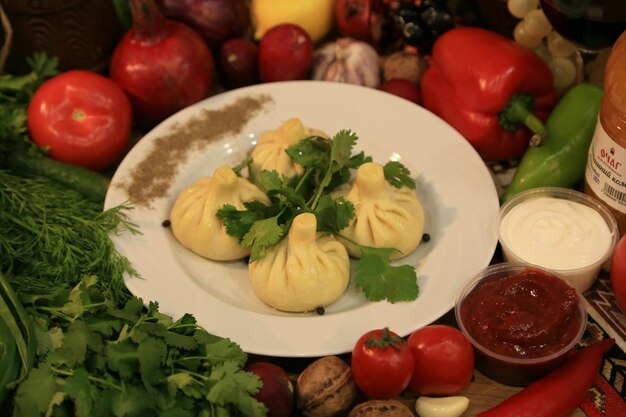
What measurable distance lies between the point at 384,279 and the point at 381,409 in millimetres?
288

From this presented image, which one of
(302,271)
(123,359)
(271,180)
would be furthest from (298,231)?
(123,359)

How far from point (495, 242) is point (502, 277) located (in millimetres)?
100

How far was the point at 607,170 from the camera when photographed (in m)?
1.54

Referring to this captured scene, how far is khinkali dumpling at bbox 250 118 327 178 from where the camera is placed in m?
1.74

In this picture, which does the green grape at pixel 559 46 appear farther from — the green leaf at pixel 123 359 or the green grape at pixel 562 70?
the green leaf at pixel 123 359

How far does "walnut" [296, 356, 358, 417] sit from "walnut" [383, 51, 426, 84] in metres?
0.95

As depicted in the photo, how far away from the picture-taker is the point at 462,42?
1.94 meters

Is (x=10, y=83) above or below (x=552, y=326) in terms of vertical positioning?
above

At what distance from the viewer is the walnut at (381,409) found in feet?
4.31

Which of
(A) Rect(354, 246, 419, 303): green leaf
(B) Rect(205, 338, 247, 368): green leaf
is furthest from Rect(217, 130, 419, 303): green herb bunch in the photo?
(B) Rect(205, 338, 247, 368): green leaf

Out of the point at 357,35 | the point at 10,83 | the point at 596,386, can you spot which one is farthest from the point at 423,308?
the point at 10,83

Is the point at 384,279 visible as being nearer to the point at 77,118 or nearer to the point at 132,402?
the point at 132,402

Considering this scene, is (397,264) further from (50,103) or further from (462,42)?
(50,103)

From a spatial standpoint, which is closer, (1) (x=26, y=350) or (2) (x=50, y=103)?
(1) (x=26, y=350)
